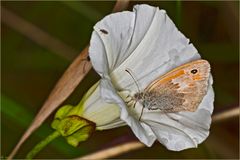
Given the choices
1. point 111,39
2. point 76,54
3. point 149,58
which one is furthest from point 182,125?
point 76,54

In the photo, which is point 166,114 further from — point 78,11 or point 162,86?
point 78,11

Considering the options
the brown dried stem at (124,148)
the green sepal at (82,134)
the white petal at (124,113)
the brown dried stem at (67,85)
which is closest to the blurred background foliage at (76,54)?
the brown dried stem at (124,148)

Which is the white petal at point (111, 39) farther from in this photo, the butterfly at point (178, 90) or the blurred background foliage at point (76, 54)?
the blurred background foliage at point (76, 54)

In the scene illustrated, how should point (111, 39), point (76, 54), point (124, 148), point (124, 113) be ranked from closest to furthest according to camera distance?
point (124, 113)
point (111, 39)
point (124, 148)
point (76, 54)

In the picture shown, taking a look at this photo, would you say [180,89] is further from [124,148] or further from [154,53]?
[124,148]

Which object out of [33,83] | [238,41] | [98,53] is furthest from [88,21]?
[98,53]

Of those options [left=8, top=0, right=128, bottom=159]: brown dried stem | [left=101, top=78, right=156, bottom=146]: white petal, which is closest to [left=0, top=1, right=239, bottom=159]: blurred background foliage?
[left=8, top=0, right=128, bottom=159]: brown dried stem
